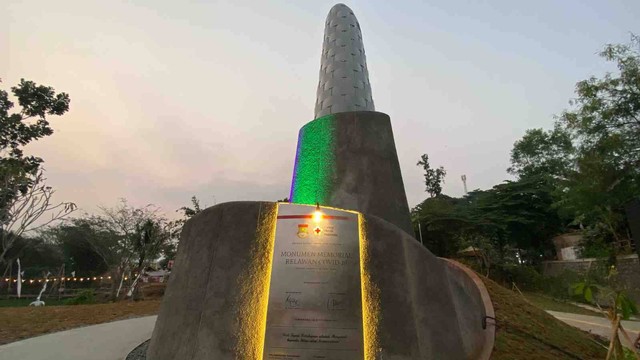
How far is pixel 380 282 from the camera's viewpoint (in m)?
5.12

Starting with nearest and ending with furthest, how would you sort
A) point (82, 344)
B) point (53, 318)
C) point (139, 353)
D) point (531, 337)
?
1. point (139, 353)
2. point (531, 337)
3. point (82, 344)
4. point (53, 318)

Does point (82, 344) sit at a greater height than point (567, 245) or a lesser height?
lesser

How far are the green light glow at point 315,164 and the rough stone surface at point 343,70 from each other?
1013 mm

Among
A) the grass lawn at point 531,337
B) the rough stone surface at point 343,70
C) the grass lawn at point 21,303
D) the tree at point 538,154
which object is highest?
the tree at point 538,154

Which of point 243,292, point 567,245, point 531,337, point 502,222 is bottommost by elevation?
point 531,337

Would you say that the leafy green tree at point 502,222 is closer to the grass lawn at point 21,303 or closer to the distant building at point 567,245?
the distant building at point 567,245

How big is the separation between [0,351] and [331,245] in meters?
7.77

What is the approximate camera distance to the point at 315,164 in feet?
25.1

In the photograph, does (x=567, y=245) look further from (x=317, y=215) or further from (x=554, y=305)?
(x=317, y=215)

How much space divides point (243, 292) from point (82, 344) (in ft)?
18.2

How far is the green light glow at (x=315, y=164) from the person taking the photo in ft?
24.2
